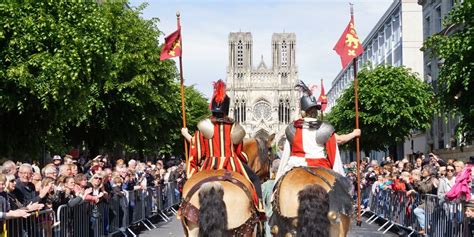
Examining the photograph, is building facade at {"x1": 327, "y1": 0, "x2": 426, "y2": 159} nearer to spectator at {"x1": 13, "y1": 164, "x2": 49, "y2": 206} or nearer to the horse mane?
the horse mane

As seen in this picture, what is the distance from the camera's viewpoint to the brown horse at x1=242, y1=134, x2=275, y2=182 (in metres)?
13.7

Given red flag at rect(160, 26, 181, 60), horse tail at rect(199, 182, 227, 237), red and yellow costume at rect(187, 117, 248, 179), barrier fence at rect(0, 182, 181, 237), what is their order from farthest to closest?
red flag at rect(160, 26, 181, 60) → barrier fence at rect(0, 182, 181, 237) → red and yellow costume at rect(187, 117, 248, 179) → horse tail at rect(199, 182, 227, 237)

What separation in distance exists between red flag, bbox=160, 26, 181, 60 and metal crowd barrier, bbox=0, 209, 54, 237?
11.1ft

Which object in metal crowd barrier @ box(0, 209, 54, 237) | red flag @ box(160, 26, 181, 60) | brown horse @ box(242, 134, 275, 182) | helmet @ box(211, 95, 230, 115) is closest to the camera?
helmet @ box(211, 95, 230, 115)

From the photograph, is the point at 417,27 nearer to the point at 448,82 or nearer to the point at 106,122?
the point at 106,122

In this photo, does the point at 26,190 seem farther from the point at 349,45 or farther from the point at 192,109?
the point at 192,109

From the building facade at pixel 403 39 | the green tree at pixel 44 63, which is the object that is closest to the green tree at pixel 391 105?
the building facade at pixel 403 39

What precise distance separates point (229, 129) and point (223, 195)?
1411 mm

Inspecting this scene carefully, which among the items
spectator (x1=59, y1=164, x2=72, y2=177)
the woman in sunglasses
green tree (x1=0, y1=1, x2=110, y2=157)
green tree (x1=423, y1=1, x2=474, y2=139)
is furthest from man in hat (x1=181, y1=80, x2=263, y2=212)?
green tree (x1=423, y1=1, x2=474, y2=139)

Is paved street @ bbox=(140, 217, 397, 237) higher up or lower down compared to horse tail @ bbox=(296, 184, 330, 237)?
lower down

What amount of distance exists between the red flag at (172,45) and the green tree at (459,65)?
12.4 m

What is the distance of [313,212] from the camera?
8.41 metres

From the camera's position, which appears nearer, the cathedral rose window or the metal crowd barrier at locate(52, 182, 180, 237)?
the metal crowd barrier at locate(52, 182, 180, 237)

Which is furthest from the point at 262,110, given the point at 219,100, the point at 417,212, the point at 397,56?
the point at 219,100
